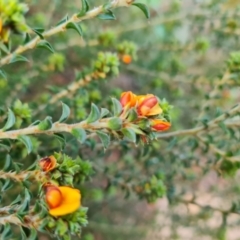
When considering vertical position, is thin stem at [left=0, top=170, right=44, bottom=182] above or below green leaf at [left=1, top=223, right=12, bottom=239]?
above

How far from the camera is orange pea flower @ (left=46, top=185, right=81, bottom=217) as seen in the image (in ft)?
1.82

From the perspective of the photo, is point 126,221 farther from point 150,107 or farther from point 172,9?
point 150,107

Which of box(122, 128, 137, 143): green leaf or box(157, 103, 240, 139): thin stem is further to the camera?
box(157, 103, 240, 139): thin stem

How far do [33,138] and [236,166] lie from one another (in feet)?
1.17

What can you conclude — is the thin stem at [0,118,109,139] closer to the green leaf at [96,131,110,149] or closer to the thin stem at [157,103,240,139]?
the green leaf at [96,131,110,149]

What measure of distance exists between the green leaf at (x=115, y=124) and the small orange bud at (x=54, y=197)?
0.10m

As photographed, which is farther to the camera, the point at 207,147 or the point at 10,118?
the point at 207,147

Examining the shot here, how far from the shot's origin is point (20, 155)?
872 mm

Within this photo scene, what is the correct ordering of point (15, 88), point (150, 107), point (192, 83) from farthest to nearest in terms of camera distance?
point (192, 83)
point (15, 88)
point (150, 107)

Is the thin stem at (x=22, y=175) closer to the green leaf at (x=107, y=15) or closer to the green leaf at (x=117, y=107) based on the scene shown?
the green leaf at (x=117, y=107)

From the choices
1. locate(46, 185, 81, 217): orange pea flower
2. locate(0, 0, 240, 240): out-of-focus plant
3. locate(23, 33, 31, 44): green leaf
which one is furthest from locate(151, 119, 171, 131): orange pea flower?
locate(23, 33, 31, 44): green leaf

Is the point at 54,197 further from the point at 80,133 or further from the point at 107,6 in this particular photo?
the point at 107,6

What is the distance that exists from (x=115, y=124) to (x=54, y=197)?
11 centimetres

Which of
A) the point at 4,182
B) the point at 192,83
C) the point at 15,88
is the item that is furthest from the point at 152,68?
the point at 4,182
